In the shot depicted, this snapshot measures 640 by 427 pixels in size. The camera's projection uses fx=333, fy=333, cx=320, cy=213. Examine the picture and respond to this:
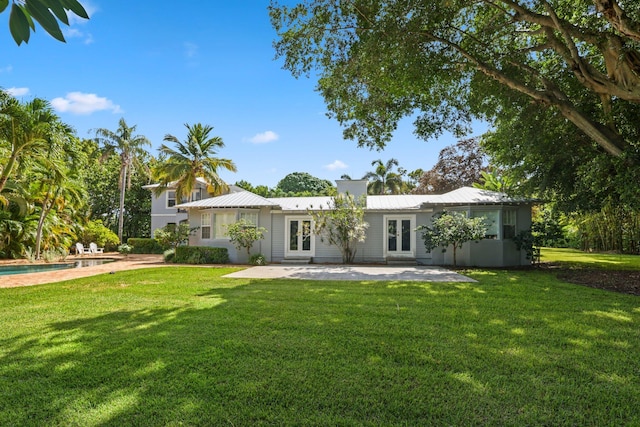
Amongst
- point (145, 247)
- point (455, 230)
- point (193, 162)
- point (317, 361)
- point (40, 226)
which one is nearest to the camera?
point (317, 361)

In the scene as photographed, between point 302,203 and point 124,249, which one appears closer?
point 302,203

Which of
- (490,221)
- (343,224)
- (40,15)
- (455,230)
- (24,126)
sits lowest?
(455,230)

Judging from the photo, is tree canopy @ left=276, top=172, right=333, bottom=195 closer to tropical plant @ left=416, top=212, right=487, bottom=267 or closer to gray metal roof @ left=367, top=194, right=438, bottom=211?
gray metal roof @ left=367, top=194, right=438, bottom=211

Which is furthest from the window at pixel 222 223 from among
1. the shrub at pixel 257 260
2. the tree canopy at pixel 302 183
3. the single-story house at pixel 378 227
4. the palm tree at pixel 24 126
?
the tree canopy at pixel 302 183

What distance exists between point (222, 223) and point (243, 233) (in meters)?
1.98

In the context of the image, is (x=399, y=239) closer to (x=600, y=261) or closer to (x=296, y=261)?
(x=296, y=261)

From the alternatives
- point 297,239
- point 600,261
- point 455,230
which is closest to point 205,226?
point 297,239

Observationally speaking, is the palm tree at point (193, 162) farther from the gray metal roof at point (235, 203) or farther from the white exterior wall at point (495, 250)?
the white exterior wall at point (495, 250)

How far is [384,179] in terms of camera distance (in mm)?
38594

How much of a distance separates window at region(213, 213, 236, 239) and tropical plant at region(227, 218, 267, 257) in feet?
2.26

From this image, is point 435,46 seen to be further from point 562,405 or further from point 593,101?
point 562,405

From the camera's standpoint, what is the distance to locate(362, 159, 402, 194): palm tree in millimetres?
38219

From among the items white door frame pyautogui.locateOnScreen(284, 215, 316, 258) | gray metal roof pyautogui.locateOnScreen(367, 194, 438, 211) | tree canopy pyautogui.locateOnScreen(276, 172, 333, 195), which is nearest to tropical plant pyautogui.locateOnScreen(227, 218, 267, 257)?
white door frame pyautogui.locateOnScreen(284, 215, 316, 258)

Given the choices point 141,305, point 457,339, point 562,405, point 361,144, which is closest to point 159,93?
point 361,144
